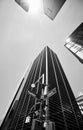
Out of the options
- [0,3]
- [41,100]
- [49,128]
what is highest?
[0,3]

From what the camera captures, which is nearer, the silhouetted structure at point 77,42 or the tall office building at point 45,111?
the tall office building at point 45,111

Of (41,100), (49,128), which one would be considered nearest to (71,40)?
(41,100)

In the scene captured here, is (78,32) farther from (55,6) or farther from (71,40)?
(55,6)

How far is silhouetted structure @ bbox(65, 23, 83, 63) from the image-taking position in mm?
18062

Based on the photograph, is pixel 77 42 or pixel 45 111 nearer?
pixel 45 111

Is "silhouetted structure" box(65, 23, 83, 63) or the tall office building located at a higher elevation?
"silhouetted structure" box(65, 23, 83, 63)

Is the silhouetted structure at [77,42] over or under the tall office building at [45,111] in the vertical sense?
over

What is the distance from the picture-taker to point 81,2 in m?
11.9

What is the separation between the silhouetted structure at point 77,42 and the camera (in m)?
18.1

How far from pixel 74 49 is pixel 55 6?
9.67 meters

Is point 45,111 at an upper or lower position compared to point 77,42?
lower

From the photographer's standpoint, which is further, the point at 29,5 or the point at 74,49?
the point at 74,49

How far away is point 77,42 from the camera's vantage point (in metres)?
19.5

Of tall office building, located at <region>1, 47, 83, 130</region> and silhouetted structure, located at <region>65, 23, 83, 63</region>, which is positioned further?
silhouetted structure, located at <region>65, 23, 83, 63</region>
